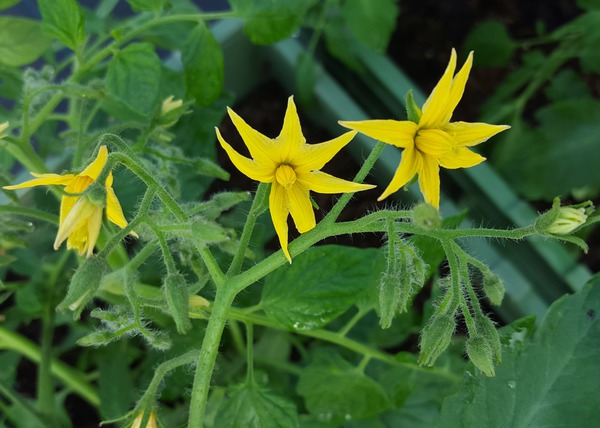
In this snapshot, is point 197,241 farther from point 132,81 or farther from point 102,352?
point 102,352

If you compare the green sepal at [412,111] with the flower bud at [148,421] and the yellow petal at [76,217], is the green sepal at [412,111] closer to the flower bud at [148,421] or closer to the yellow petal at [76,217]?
the yellow petal at [76,217]


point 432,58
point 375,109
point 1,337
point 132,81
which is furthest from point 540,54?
point 1,337

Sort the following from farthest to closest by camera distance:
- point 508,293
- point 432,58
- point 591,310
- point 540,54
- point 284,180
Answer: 1. point 432,58
2. point 540,54
3. point 508,293
4. point 591,310
5. point 284,180

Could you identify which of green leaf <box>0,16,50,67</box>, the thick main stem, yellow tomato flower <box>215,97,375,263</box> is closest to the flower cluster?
yellow tomato flower <box>215,97,375,263</box>

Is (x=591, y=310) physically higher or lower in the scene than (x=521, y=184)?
lower

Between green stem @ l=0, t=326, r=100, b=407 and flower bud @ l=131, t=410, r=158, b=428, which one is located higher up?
green stem @ l=0, t=326, r=100, b=407

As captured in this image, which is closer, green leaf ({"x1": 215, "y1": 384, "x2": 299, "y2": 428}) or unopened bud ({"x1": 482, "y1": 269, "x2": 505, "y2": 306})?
unopened bud ({"x1": 482, "y1": 269, "x2": 505, "y2": 306})

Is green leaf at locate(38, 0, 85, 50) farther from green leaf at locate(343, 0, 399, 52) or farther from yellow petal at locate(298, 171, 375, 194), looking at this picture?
green leaf at locate(343, 0, 399, 52)
